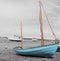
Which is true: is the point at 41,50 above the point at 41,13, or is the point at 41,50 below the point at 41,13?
below

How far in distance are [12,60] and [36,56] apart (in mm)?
12358

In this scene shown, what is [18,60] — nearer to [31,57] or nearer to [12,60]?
[12,60]

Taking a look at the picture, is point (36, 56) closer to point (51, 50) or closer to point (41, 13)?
point (51, 50)

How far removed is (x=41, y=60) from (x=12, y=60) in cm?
716

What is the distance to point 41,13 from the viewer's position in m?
91.2

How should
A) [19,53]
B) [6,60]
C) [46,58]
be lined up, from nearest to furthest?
[6,60], [46,58], [19,53]

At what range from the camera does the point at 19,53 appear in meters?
96.1

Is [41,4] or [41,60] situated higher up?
[41,4]

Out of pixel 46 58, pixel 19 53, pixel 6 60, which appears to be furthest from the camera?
pixel 19 53

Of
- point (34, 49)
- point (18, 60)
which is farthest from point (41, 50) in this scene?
point (18, 60)

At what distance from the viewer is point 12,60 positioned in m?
80.3

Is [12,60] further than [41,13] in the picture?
No

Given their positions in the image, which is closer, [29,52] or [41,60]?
[41,60]

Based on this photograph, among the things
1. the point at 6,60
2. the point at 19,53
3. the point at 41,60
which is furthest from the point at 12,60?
the point at 19,53
